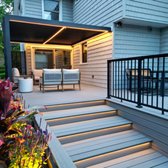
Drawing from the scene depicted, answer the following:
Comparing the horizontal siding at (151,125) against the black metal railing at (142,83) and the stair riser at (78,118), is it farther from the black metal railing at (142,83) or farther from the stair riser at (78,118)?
the stair riser at (78,118)

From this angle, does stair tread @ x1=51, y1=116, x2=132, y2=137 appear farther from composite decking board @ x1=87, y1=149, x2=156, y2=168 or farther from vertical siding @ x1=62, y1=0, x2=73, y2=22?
vertical siding @ x1=62, y1=0, x2=73, y2=22

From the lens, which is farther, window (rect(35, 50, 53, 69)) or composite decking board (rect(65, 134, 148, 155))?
window (rect(35, 50, 53, 69))

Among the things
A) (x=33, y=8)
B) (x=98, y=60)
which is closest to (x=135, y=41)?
(x=98, y=60)

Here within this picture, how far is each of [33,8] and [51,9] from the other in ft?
3.30

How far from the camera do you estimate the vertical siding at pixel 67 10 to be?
9.20 meters

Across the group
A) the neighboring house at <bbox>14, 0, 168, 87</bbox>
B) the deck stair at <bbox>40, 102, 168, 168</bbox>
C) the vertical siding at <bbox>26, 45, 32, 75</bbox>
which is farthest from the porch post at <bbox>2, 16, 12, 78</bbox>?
the vertical siding at <bbox>26, 45, 32, 75</bbox>

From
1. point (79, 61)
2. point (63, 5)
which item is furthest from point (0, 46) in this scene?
point (79, 61)

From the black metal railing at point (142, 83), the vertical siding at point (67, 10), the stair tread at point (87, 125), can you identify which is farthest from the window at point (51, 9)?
the stair tread at point (87, 125)

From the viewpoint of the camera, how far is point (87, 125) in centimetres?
347

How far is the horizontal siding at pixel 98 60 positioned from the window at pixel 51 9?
9.31ft

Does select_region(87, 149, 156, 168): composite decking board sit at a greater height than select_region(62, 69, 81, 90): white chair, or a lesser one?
lesser

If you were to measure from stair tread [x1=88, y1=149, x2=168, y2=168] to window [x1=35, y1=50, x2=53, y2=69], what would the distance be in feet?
25.6

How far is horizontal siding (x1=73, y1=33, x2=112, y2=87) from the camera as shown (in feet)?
21.4

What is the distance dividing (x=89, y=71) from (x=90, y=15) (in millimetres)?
2589
